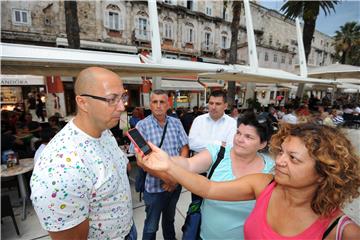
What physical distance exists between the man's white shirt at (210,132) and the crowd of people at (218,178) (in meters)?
1.11

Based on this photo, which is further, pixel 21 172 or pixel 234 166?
pixel 21 172

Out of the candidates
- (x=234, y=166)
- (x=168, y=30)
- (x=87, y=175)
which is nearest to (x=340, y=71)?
(x=234, y=166)

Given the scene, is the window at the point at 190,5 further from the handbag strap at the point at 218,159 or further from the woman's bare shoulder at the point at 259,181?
the woman's bare shoulder at the point at 259,181

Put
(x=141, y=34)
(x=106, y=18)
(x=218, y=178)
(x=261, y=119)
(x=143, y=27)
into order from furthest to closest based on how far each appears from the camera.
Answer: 1. (x=143, y=27)
2. (x=141, y=34)
3. (x=106, y=18)
4. (x=261, y=119)
5. (x=218, y=178)

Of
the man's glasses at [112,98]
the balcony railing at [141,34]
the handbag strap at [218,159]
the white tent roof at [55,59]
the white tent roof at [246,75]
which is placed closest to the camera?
the man's glasses at [112,98]

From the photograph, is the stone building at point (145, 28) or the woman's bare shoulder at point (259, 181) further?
the stone building at point (145, 28)

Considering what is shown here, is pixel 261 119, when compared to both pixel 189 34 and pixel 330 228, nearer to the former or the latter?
pixel 330 228

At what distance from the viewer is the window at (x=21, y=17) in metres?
14.7

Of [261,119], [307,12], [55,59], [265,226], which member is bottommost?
[265,226]

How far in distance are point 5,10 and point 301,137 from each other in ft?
64.1

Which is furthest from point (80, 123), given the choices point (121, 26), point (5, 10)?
point (121, 26)

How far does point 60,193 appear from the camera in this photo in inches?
44.8

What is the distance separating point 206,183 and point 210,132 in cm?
174

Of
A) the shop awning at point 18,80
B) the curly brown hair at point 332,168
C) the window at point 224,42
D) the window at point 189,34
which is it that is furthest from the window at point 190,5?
the curly brown hair at point 332,168
